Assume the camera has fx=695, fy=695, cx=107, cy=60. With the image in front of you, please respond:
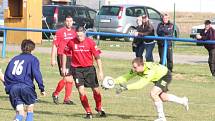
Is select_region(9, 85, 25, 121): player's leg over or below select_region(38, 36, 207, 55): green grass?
over

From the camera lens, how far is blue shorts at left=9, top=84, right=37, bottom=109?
10.5 m

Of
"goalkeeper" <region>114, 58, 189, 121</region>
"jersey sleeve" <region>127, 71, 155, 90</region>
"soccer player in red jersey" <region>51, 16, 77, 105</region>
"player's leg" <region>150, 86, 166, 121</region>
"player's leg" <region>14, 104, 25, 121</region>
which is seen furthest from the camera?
"soccer player in red jersey" <region>51, 16, 77, 105</region>

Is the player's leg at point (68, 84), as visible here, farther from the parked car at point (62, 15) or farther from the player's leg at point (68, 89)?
the parked car at point (62, 15)

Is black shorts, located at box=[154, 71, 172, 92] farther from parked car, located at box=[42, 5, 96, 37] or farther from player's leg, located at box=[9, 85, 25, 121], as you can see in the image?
parked car, located at box=[42, 5, 96, 37]

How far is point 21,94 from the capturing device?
10.6 meters

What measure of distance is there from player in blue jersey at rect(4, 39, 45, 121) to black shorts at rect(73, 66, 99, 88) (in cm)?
215

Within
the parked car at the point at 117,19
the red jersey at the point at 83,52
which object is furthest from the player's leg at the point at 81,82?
the parked car at the point at 117,19

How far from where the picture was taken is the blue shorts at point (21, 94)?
10531 mm

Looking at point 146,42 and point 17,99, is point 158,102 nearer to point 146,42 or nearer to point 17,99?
point 17,99

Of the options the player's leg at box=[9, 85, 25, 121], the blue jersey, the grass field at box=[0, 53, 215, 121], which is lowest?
the grass field at box=[0, 53, 215, 121]

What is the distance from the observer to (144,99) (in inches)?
621

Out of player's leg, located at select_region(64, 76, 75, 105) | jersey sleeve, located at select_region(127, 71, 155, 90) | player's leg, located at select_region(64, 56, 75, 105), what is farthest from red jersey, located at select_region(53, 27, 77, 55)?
jersey sleeve, located at select_region(127, 71, 155, 90)

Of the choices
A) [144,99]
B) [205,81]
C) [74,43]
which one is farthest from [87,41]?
[205,81]

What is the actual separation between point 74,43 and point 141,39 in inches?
326
